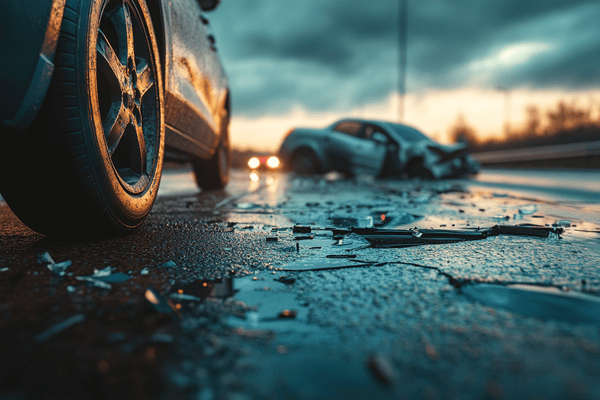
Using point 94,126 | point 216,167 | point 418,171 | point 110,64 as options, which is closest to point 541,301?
point 94,126

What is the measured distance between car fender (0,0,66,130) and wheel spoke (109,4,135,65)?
2.16 feet

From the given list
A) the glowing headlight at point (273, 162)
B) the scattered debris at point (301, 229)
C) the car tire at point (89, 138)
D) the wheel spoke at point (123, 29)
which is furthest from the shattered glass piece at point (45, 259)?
the glowing headlight at point (273, 162)

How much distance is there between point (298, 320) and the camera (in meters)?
1.23

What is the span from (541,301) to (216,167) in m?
5.19

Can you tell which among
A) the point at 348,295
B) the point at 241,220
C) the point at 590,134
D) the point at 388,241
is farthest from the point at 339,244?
the point at 590,134

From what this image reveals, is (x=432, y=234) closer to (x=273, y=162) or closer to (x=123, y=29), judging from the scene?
(x=123, y=29)

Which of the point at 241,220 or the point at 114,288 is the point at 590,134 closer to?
the point at 241,220

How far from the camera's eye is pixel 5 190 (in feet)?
6.31

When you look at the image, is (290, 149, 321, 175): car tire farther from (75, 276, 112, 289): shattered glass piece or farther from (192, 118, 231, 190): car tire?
(75, 276, 112, 289): shattered glass piece

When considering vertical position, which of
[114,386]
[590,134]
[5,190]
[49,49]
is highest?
[590,134]

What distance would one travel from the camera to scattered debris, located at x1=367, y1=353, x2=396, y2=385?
90 centimetres

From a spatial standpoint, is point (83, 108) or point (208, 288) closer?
point (208, 288)

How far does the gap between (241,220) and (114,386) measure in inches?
96.0

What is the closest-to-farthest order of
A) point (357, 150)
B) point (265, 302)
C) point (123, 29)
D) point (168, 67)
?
point (265, 302) < point (123, 29) < point (168, 67) < point (357, 150)
